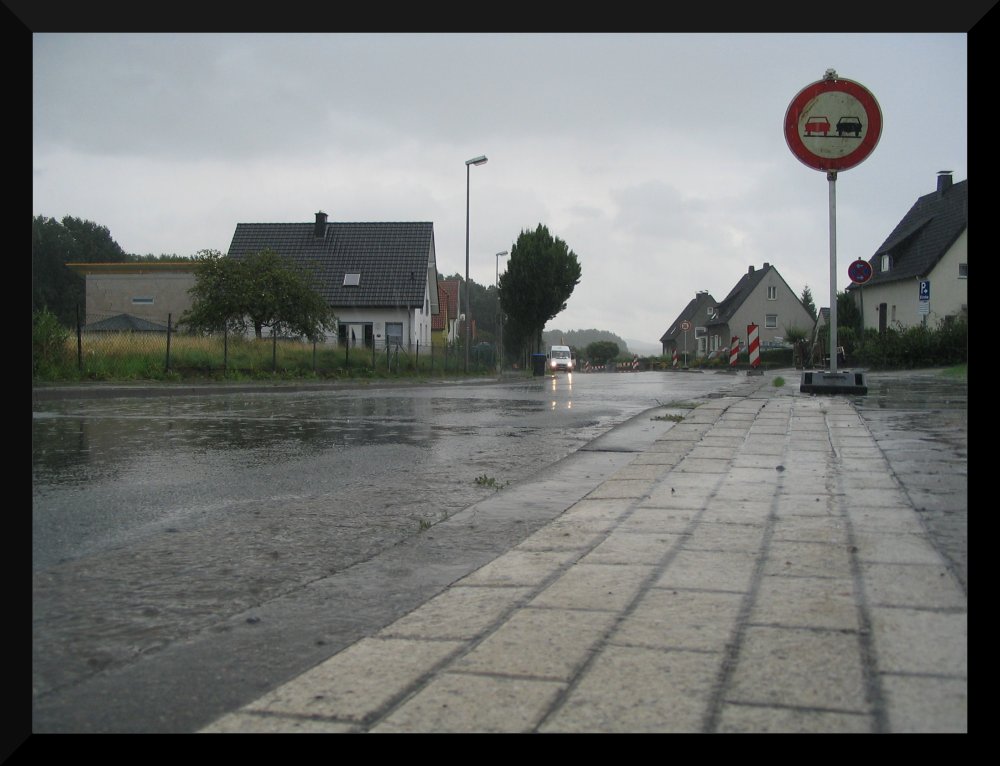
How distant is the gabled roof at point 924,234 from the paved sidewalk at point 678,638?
44928 mm

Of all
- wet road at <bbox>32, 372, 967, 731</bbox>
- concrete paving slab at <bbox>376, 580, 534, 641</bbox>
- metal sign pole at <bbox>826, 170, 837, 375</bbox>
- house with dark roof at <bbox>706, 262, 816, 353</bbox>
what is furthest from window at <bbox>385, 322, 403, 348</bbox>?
concrete paving slab at <bbox>376, 580, 534, 641</bbox>

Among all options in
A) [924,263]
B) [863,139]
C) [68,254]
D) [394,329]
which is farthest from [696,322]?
[863,139]

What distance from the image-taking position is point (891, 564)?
11.6ft

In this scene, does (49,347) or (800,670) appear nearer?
(800,670)

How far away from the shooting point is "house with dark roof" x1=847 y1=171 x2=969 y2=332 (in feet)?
144

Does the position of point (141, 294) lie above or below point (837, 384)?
above

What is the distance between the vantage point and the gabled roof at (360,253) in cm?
4759

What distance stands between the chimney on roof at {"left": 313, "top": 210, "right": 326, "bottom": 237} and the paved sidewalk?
4836 centimetres

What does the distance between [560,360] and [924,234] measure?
845 inches

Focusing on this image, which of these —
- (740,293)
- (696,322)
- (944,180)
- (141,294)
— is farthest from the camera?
(696,322)

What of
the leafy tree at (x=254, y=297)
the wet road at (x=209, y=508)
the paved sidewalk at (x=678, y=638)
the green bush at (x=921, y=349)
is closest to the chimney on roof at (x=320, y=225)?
the leafy tree at (x=254, y=297)

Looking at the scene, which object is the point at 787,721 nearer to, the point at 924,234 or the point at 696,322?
the point at 924,234

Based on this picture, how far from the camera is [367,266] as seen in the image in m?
49.0
